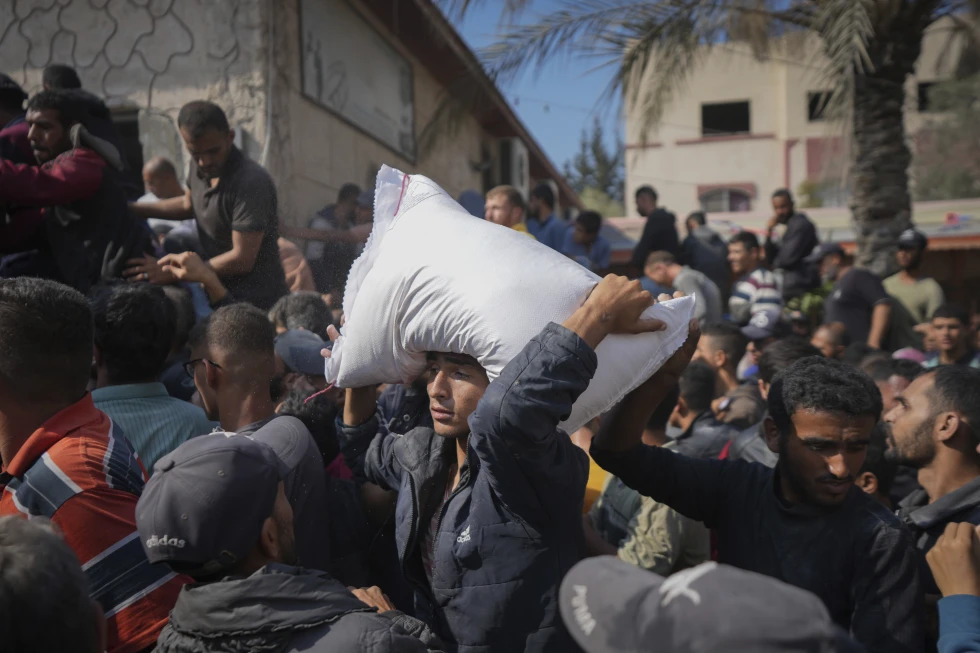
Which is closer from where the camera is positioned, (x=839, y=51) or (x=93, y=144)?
(x=93, y=144)

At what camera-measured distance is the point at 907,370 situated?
14.9 ft

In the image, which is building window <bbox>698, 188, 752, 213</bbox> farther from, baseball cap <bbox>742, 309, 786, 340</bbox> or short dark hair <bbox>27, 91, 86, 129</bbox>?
short dark hair <bbox>27, 91, 86, 129</bbox>

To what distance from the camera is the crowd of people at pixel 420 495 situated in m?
1.44

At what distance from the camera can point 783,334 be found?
6.88 m

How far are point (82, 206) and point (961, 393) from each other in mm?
3539

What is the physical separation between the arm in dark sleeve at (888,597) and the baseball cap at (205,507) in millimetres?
1397

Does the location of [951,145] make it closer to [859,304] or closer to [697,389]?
[859,304]

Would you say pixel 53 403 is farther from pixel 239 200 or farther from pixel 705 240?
pixel 705 240

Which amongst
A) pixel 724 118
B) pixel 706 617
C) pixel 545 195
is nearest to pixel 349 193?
pixel 545 195

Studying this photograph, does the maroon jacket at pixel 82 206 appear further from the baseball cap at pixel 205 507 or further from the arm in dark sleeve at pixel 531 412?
the arm in dark sleeve at pixel 531 412

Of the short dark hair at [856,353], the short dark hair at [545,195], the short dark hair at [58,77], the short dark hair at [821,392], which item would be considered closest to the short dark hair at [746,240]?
the short dark hair at [545,195]

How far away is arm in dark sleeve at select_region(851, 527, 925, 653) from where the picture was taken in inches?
84.7

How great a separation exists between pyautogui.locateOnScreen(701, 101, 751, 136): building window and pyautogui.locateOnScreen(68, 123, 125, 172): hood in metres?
27.4

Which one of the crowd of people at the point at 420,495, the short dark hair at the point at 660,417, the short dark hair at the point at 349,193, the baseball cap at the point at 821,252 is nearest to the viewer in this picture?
the crowd of people at the point at 420,495
